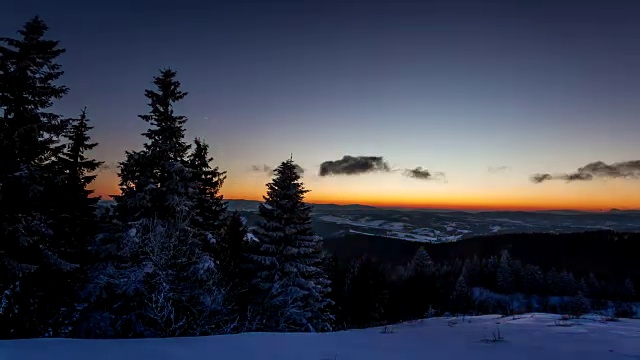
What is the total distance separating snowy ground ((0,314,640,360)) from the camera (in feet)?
15.4

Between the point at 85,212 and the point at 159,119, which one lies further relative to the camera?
the point at 85,212

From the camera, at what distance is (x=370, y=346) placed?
219 inches

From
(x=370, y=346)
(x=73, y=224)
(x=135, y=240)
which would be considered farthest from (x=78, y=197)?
(x=370, y=346)

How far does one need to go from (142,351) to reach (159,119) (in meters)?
13.6

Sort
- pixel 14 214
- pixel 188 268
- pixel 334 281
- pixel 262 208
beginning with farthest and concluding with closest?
1. pixel 334 281
2. pixel 262 208
3. pixel 188 268
4. pixel 14 214

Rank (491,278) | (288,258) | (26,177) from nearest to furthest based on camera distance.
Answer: (26,177) < (288,258) < (491,278)

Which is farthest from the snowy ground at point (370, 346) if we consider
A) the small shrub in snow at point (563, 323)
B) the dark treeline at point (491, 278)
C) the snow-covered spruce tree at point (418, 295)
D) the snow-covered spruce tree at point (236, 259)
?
the snow-covered spruce tree at point (418, 295)

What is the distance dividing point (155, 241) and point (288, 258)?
8838 millimetres

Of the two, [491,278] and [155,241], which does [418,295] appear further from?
[491,278]

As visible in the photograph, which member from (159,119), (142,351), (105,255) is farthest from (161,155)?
(142,351)

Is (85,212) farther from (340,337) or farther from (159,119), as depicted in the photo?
(340,337)

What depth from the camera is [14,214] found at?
44.5 ft

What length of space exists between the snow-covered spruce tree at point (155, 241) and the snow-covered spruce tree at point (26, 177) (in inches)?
81.0

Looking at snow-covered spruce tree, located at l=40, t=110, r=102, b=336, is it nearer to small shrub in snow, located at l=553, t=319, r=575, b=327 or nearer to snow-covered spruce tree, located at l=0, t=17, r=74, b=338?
snow-covered spruce tree, located at l=0, t=17, r=74, b=338
